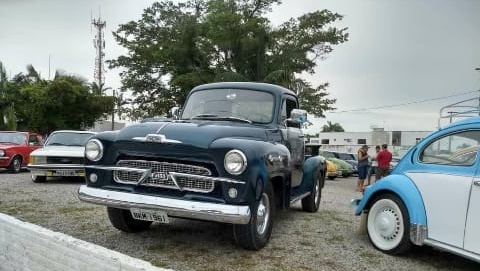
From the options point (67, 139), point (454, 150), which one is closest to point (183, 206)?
point (454, 150)

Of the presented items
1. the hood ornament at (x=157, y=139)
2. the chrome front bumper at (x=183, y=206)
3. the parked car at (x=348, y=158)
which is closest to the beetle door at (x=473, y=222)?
the chrome front bumper at (x=183, y=206)

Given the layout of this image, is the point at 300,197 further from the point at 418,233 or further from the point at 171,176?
the point at 171,176

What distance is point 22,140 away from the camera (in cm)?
1692

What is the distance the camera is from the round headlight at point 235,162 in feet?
15.3

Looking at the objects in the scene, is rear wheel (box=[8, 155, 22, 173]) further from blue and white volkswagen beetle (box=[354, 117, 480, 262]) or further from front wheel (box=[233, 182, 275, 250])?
blue and white volkswagen beetle (box=[354, 117, 480, 262])

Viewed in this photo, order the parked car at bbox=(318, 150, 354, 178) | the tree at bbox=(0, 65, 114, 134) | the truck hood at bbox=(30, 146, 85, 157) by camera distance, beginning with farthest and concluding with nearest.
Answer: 1. the tree at bbox=(0, 65, 114, 134)
2. the parked car at bbox=(318, 150, 354, 178)
3. the truck hood at bbox=(30, 146, 85, 157)

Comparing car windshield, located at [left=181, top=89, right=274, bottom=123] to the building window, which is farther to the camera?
the building window

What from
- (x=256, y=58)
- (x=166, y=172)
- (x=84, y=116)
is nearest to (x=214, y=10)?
(x=256, y=58)

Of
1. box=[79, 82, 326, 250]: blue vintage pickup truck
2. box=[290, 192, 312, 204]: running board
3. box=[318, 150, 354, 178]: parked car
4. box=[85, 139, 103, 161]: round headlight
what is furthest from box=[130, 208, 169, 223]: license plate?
box=[318, 150, 354, 178]: parked car

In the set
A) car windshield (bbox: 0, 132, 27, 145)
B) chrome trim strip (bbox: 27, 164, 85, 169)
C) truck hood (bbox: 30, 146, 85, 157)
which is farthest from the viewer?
car windshield (bbox: 0, 132, 27, 145)

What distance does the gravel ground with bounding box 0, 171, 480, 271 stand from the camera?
4.86 m

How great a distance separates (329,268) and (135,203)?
210 cm

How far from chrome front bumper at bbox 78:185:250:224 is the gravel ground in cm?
50

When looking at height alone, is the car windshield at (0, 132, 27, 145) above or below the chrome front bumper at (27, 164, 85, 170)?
above
